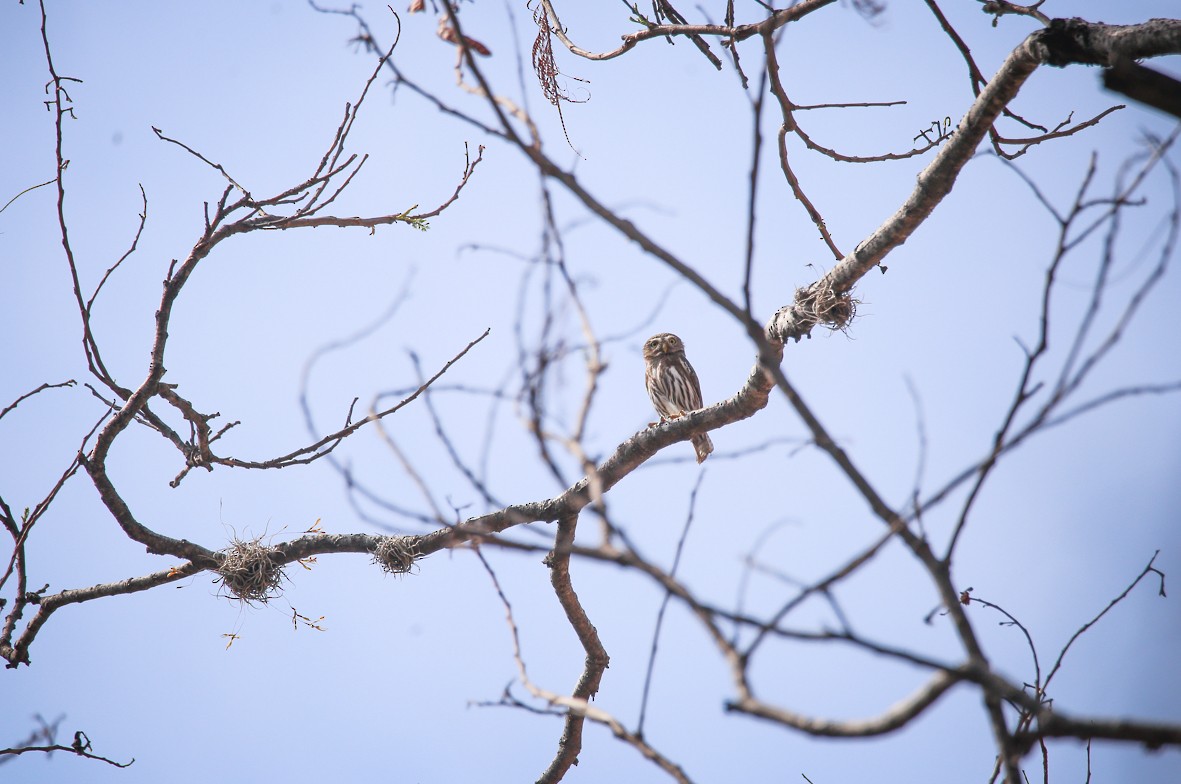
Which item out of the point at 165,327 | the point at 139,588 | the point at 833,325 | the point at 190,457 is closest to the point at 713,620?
the point at 833,325

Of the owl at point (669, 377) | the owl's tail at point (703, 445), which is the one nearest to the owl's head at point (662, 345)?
the owl at point (669, 377)

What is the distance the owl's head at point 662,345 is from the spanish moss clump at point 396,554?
3.19 metres

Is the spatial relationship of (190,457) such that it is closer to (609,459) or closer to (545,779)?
(609,459)

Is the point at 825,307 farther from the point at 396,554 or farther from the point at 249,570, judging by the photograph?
the point at 249,570

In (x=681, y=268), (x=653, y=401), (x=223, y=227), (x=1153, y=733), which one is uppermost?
(x=653, y=401)

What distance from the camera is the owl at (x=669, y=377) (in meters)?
6.37

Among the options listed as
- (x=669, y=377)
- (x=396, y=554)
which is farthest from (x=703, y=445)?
(x=396, y=554)

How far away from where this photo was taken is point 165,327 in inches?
130

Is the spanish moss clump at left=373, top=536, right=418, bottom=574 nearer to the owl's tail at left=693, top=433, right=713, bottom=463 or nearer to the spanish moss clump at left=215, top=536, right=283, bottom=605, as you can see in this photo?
the spanish moss clump at left=215, top=536, right=283, bottom=605

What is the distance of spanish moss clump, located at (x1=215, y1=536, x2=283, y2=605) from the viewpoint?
13.0 feet

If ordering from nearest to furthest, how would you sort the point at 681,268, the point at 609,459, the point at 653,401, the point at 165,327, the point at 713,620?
the point at 713,620 → the point at 681,268 → the point at 165,327 → the point at 609,459 → the point at 653,401

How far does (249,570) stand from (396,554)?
0.70m

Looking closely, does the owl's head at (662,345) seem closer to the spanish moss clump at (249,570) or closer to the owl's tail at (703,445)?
the owl's tail at (703,445)

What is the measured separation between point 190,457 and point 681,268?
2.95 m
